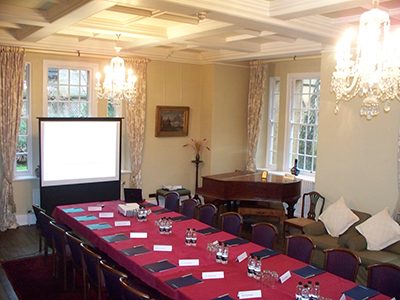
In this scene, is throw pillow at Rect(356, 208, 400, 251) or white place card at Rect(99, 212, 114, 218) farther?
white place card at Rect(99, 212, 114, 218)

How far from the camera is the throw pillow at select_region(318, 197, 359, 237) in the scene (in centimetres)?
630

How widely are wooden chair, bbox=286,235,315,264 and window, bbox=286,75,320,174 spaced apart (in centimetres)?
450

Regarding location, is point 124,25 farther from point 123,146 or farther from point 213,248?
point 213,248

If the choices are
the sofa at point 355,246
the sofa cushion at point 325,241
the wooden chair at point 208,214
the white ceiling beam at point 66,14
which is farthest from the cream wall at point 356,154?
→ the white ceiling beam at point 66,14

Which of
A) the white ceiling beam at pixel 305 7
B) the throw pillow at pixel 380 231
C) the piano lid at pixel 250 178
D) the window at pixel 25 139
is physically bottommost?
the throw pillow at pixel 380 231

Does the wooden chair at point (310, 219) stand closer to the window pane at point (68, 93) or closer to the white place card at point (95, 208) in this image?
the white place card at point (95, 208)

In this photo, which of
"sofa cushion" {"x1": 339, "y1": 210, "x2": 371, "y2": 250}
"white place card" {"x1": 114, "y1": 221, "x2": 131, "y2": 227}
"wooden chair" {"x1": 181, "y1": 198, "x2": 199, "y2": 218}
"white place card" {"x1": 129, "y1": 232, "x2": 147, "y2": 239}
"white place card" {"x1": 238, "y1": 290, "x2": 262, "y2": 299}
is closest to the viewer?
"white place card" {"x1": 238, "y1": 290, "x2": 262, "y2": 299}

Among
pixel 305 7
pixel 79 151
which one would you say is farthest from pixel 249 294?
pixel 79 151

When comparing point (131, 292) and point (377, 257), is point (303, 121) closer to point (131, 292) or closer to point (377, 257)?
point (377, 257)

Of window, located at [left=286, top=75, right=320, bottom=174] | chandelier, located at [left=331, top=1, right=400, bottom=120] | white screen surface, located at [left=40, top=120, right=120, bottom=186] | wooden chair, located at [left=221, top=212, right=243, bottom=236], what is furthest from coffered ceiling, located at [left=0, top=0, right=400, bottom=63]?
wooden chair, located at [left=221, top=212, right=243, bottom=236]

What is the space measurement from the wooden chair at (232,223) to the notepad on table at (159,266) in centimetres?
160

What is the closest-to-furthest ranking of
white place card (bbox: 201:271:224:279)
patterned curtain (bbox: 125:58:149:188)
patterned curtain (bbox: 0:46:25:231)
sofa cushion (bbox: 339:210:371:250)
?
white place card (bbox: 201:271:224:279)
sofa cushion (bbox: 339:210:371:250)
patterned curtain (bbox: 0:46:25:231)
patterned curtain (bbox: 125:58:149:188)

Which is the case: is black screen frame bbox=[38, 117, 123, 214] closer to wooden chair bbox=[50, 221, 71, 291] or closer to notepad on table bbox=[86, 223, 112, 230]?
wooden chair bbox=[50, 221, 71, 291]

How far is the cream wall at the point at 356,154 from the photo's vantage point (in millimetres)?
6398
